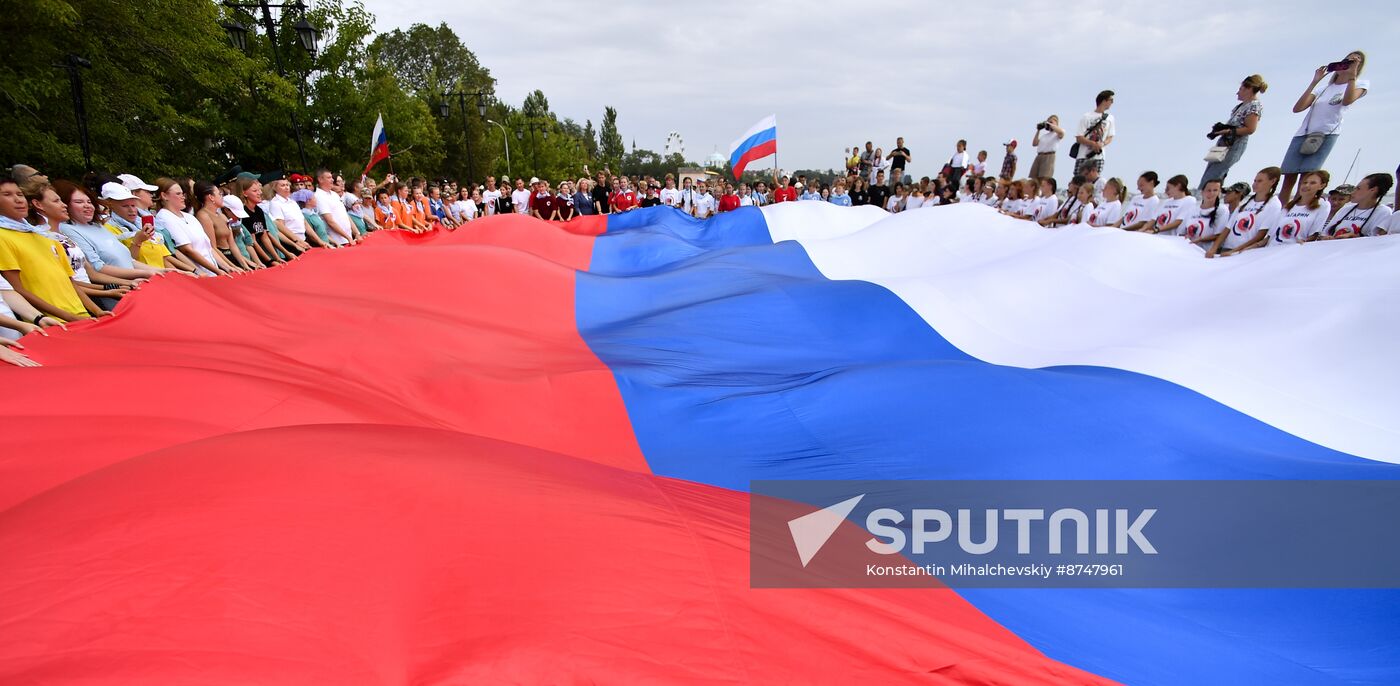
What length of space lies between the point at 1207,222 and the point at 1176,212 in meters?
0.49

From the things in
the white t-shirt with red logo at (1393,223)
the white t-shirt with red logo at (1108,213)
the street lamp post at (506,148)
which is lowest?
the white t-shirt with red logo at (1393,223)

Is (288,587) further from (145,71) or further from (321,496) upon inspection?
(145,71)

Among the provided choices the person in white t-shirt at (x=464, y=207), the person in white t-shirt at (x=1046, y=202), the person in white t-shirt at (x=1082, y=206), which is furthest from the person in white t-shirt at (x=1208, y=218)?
the person in white t-shirt at (x=464, y=207)

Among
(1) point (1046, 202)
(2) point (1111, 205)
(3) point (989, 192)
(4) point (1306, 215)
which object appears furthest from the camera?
(3) point (989, 192)

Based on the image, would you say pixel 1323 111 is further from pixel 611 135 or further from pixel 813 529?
pixel 611 135

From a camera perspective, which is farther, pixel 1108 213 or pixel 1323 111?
pixel 1108 213

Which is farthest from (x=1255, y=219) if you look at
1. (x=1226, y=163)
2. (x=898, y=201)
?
(x=898, y=201)

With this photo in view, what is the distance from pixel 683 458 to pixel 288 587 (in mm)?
2040

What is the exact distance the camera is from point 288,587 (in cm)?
133

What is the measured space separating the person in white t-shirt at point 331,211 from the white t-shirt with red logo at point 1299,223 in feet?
28.5

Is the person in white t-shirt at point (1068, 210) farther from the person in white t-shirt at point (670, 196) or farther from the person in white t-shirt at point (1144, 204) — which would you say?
the person in white t-shirt at point (670, 196)

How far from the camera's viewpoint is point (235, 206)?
19.7 feet

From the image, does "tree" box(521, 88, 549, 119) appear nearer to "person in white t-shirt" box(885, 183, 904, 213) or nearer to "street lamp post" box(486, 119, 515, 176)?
"street lamp post" box(486, 119, 515, 176)

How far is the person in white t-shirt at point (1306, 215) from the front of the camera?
16.8ft
